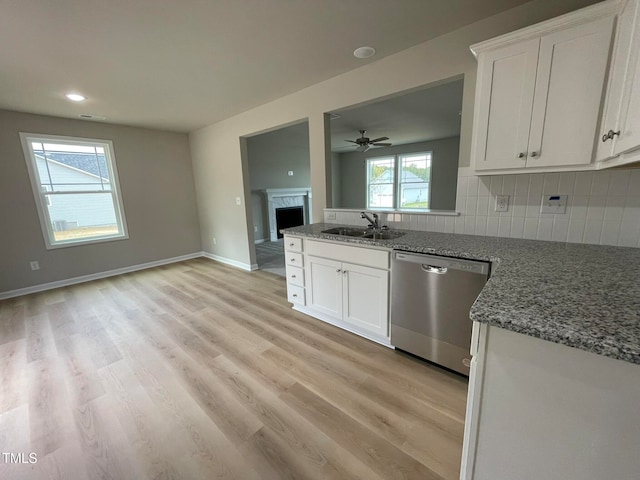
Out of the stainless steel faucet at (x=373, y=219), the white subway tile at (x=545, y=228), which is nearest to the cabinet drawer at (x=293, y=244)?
the stainless steel faucet at (x=373, y=219)

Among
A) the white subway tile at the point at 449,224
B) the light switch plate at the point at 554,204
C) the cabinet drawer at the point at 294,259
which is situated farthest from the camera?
the cabinet drawer at the point at 294,259

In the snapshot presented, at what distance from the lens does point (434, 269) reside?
5.80ft

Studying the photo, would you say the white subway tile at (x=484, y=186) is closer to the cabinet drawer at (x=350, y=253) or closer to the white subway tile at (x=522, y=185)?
the white subway tile at (x=522, y=185)

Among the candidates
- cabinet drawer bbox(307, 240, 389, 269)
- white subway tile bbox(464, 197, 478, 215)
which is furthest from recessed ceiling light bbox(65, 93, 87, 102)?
white subway tile bbox(464, 197, 478, 215)

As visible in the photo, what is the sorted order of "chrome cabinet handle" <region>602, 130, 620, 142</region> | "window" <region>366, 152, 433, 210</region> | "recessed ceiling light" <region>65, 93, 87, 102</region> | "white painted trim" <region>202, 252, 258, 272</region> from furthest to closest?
"window" <region>366, 152, 433, 210</region>
"white painted trim" <region>202, 252, 258, 272</region>
"recessed ceiling light" <region>65, 93, 87, 102</region>
"chrome cabinet handle" <region>602, 130, 620, 142</region>

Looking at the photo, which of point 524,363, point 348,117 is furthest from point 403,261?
point 348,117

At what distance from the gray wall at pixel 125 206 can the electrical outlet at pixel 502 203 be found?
5138mm

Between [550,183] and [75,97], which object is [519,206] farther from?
[75,97]

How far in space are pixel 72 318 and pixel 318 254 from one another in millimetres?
2878

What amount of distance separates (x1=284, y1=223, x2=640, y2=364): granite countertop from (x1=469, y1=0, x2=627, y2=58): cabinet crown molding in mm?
1228

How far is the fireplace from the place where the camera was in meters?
6.72

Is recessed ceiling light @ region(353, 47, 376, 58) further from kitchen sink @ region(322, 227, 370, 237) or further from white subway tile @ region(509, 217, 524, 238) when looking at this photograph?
white subway tile @ region(509, 217, 524, 238)

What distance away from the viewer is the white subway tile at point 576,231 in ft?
5.64

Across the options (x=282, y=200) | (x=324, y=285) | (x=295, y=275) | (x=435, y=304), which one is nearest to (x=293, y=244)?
(x=295, y=275)
